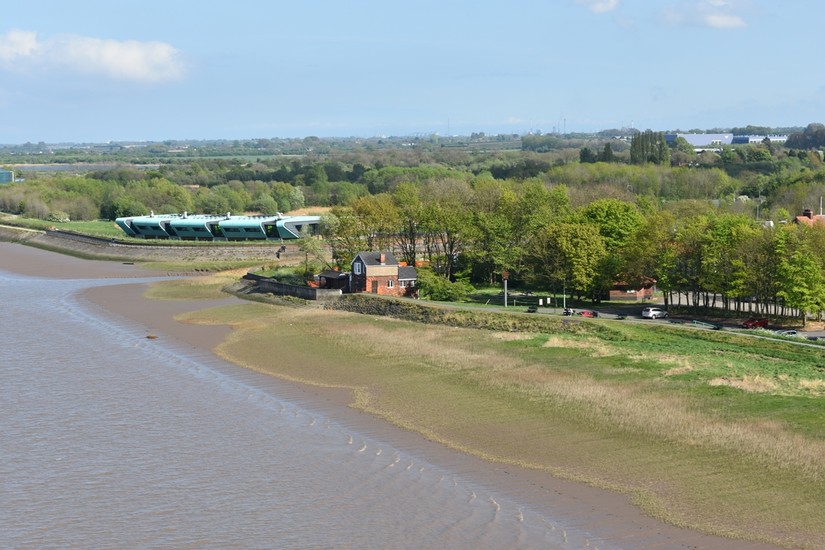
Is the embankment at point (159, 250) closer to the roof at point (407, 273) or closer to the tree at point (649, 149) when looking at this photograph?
the roof at point (407, 273)

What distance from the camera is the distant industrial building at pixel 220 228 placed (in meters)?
103

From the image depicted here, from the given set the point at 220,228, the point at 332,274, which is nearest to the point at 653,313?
the point at 332,274

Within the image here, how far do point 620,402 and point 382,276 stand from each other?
1194 inches

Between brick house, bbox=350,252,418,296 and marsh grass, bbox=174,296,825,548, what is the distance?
33.1ft

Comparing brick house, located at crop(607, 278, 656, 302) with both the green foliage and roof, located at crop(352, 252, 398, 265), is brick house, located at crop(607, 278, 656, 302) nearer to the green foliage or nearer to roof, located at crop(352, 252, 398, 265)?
the green foliage

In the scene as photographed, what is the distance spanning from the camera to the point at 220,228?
10638 cm

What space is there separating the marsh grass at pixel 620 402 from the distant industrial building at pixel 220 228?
50434 millimetres

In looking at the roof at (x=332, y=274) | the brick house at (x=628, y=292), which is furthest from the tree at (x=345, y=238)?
the brick house at (x=628, y=292)

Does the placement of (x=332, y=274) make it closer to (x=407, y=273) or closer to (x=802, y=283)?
(x=407, y=273)

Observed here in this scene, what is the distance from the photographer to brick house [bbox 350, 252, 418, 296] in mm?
63125

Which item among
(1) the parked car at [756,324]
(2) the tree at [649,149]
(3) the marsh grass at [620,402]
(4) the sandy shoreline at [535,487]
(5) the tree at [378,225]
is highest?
(2) the tree at [649,149]

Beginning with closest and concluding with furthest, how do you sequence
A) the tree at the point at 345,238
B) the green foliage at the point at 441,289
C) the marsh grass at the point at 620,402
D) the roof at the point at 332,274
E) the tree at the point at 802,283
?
the marsh grass at the point at 620,402, the tree at the point at 802,283, the green foliage at the point at 441,289, the roof at the point at 332,274, the tree at the point at 345,238

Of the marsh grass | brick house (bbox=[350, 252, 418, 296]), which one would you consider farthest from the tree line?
the marsh grass

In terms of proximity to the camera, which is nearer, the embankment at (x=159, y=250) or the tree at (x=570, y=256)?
the tree at (x=570, y=256)
